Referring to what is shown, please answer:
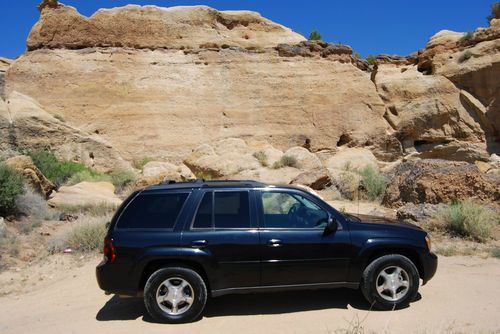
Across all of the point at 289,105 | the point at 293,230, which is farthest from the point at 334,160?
the point at 293,230

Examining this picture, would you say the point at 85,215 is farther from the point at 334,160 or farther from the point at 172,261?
the point at 334,160

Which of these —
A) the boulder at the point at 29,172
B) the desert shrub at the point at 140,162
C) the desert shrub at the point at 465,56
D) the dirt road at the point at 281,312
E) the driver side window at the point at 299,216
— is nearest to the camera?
the dirt road at the point at 281,312

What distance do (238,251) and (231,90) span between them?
62.2ft

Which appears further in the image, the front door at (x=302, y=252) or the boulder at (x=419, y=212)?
the boulder at (x=419, y=212)

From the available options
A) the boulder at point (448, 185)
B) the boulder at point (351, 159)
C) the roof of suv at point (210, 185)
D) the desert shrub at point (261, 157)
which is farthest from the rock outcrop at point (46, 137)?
the roof of suv at point (210, 185)

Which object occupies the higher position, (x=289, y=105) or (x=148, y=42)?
(x=148, y=42)

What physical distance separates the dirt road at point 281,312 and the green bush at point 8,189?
4.64 meters

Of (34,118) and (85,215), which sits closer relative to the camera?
(85,215)

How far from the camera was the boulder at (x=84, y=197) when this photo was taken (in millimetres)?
12562

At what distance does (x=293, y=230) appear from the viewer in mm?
5004

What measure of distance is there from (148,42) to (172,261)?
67.5ft

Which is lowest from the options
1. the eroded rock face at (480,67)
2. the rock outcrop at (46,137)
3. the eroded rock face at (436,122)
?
the rock outcrop at (46,137)

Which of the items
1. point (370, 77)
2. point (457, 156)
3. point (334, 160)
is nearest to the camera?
point (334, 160)

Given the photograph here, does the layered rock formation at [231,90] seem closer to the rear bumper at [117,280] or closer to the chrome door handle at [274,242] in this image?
the rear bumper at [117,280]
